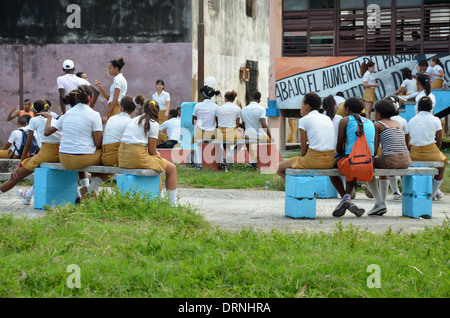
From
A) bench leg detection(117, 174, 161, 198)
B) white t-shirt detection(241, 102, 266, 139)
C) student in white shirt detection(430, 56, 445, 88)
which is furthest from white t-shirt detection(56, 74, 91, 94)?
student in white shirt detection(430, 56, 445, 88)

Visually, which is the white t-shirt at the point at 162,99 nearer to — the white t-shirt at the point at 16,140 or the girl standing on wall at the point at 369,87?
the girl standing on wall at the point at 369,87

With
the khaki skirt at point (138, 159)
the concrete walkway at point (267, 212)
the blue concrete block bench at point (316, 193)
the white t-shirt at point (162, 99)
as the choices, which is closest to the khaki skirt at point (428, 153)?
the concrete walkway at point (267, 212)

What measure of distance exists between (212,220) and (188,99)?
1466cm

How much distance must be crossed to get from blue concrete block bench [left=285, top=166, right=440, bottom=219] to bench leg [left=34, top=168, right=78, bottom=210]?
2.88 meters

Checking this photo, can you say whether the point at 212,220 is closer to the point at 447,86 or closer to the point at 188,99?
the point at 447,86

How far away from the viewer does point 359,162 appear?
854 cm

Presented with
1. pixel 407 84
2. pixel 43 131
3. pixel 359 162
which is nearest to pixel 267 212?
pixel 359 162

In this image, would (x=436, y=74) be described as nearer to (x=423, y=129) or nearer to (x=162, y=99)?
(x=162, y=99)

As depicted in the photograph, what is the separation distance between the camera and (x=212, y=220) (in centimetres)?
837

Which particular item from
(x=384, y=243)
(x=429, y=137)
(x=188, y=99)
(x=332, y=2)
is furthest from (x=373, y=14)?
(x=384, y=243)

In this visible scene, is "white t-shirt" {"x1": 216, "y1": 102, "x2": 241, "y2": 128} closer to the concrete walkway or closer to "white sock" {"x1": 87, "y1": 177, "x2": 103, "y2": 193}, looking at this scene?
the concrete walkway

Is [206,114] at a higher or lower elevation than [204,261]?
higher

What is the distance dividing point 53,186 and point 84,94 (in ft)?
4.14

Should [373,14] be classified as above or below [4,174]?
above
